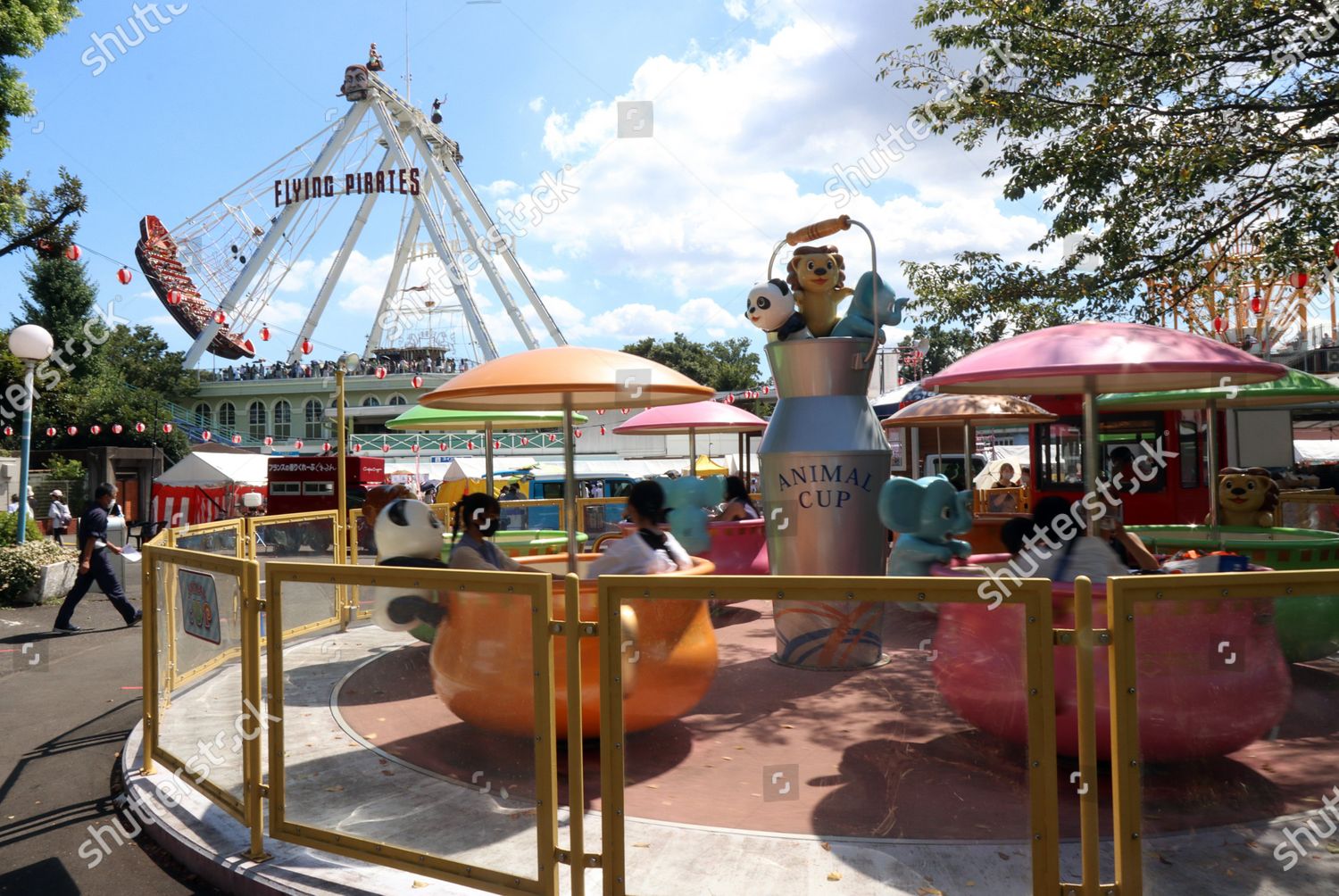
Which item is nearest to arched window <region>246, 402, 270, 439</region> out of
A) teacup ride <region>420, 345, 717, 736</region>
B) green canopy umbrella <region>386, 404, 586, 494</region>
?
green canopy umbrella <region>386, 404, 586, 494</region>

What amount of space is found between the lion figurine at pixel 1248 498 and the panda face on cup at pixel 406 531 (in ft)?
22.4

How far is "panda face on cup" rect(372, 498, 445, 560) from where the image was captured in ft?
20.4

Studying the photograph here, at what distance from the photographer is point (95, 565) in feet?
34.6

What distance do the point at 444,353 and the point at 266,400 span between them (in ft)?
41.3

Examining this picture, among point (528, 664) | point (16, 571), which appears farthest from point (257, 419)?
point (528, 664)

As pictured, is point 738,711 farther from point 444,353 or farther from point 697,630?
point 444,353

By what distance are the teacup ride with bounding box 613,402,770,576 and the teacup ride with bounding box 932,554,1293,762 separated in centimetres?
507

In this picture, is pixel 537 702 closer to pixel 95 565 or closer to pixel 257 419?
pixel 95 565

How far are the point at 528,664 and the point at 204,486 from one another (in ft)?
88.2

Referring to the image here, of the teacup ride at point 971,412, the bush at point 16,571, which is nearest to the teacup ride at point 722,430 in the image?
the teacup ride at point 971,412

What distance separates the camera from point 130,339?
61.4 m

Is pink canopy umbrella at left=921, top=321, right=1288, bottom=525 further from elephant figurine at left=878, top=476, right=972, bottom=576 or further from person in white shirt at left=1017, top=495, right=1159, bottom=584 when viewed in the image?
elephant figurine at left=878, top=476, right=972, bottom=576

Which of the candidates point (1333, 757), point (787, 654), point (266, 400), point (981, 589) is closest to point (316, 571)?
point (981, 589)

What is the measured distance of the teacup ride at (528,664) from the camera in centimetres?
362
